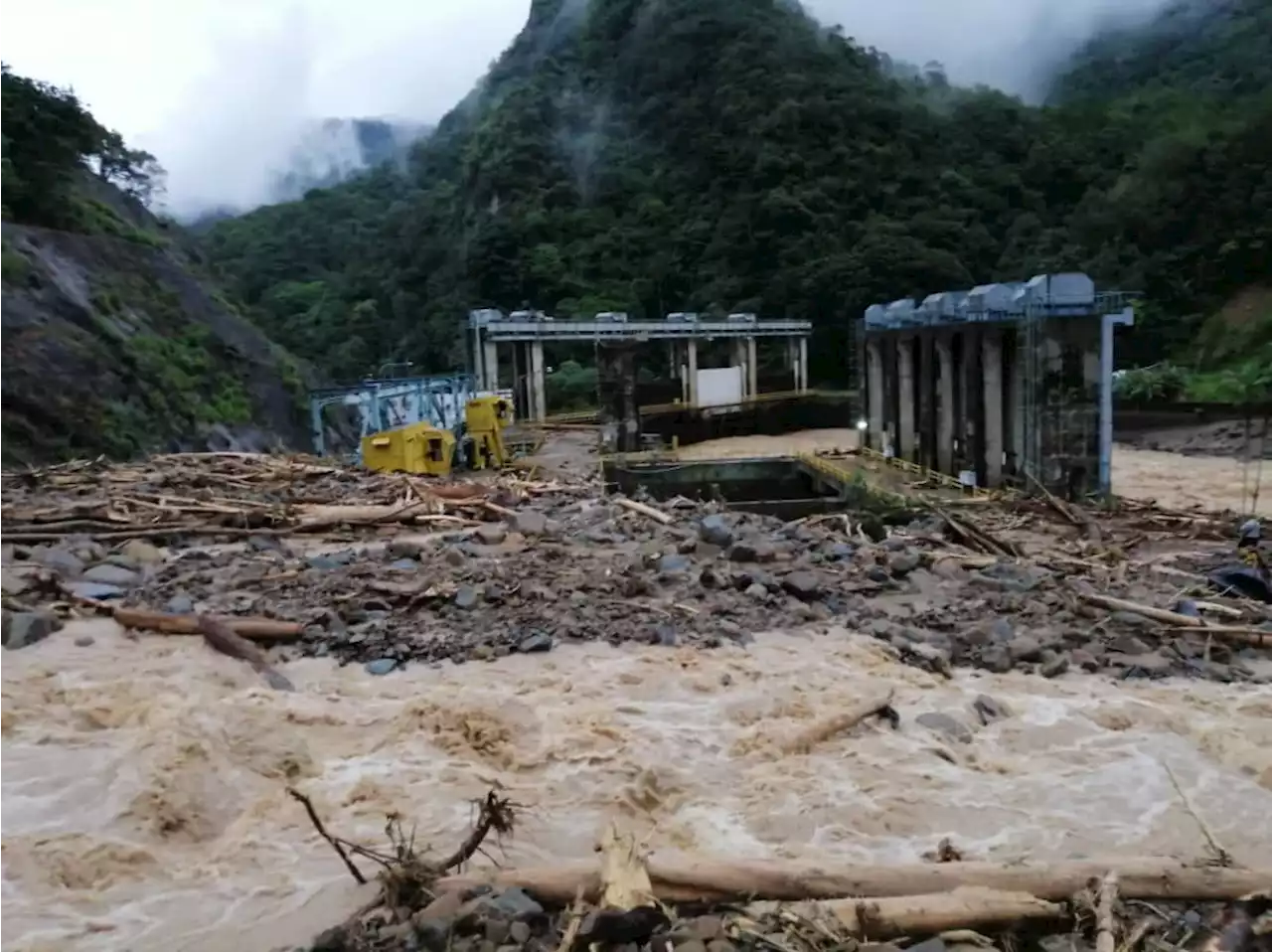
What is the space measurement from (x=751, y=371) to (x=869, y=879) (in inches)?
1786

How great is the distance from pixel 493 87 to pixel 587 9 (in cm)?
1166

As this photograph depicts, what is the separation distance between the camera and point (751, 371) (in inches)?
1948

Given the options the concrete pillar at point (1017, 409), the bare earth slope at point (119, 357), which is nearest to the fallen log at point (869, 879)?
the concrete pillar at point (1017, 409)

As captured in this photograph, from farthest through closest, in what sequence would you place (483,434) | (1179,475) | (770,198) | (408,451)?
(770,198), (1179,475), (483,434), (408,451)

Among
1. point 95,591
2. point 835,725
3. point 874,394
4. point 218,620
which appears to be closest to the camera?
point 835,725

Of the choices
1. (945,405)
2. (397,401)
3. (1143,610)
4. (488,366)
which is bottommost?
(1143,610)

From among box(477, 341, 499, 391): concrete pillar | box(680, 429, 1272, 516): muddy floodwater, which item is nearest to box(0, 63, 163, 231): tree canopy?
box(477, 341, 499, 391): concrete pillar

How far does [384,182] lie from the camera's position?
8575 centimetres

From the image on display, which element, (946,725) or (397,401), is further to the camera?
(397,401)

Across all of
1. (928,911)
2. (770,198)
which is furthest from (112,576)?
(770,198)

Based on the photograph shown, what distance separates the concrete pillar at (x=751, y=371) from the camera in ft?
162

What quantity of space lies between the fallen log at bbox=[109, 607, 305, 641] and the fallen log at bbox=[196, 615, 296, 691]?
→ 0.05 m

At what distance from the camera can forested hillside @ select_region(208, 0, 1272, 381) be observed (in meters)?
51.6

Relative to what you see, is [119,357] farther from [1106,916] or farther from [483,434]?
[1106,916]
